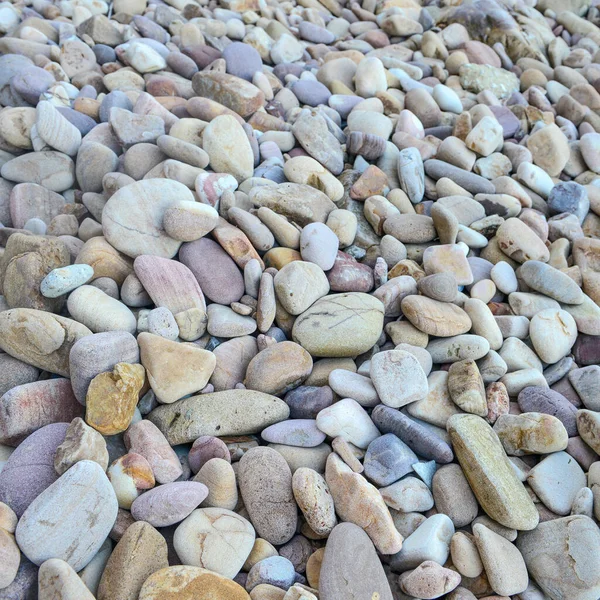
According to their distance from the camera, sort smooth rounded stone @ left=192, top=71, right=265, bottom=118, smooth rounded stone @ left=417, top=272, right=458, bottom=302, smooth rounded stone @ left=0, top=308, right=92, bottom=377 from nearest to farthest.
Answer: smooth rounded stone @ left=0, top=308, right=92, bottom=377 < smooth rounded stone @ left=417, top=272, right=458, bottom=302 < smooth rounded stone @ left=192, top=71, right=265, bottom=118

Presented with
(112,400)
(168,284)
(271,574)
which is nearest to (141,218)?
(168,284)

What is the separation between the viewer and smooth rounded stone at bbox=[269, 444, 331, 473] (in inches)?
56.9

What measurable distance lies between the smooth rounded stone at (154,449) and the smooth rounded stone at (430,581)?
590 mm

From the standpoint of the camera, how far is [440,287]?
1802 millimetres

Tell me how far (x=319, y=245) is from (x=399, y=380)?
0.57 meters

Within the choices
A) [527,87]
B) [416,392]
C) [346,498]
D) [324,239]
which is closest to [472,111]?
[527,87]

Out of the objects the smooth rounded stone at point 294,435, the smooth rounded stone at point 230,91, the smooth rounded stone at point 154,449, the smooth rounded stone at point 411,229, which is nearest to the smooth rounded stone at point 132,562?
the smooth rounded stone at point 154,449

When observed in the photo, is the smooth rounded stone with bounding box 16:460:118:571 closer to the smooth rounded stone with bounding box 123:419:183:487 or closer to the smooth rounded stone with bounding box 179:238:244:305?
the smooth rounded stone with bounding box 123:419:183:487

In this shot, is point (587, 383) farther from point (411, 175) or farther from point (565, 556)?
point (411, 175)

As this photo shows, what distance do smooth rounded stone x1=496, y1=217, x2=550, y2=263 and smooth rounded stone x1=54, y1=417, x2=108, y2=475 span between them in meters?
1.57

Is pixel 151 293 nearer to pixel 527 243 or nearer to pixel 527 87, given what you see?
pixel 527 243

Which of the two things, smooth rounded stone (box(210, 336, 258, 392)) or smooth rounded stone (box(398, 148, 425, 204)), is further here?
smooth rounded stone (box(398, 148, 425, 204))

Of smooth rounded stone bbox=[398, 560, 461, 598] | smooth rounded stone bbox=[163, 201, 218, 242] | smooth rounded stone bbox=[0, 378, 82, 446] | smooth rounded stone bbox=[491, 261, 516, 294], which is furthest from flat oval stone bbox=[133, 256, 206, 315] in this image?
smooth rounded stone bbox=[491, 261, 516, 294]

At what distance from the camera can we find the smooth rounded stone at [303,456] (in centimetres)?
145
